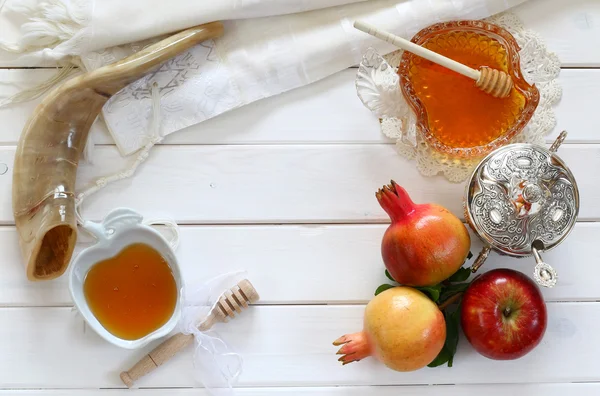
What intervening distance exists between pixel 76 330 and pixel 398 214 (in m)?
0.46

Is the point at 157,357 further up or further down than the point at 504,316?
further down

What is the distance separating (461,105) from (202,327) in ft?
1.50

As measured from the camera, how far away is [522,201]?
0.72 m

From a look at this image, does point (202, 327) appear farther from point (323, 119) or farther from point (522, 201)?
point (522, 201)

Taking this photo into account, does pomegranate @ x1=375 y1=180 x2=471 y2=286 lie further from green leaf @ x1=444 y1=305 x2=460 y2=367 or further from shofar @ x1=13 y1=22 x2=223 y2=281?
Answer: shofar @ x1=13 y1=22 x2=223 y2=281

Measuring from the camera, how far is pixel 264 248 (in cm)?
81

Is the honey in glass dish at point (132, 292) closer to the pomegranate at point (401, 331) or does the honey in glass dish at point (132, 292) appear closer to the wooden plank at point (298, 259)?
the wooden plank at point (298, 259)

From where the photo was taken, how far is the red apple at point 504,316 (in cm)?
71

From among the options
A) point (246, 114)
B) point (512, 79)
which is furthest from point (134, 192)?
point (512, 79)

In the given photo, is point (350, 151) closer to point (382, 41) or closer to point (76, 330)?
point (382, 41)

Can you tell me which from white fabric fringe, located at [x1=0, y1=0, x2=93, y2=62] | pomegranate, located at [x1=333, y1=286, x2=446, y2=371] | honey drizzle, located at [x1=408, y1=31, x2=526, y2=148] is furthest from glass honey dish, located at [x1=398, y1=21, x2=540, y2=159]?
white fabric fringe, located at [x1=0, y1=0, x2=93, y2=62]

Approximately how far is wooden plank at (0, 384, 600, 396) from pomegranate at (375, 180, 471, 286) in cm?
18

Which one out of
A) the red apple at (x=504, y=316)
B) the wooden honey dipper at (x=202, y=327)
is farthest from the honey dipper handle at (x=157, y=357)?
the red apple at (x=504, y=316)

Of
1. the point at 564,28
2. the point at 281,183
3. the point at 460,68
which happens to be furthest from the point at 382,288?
the point at 564,28
